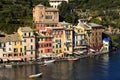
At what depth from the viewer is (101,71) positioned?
49625 mm

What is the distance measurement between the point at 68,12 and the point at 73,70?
119ft

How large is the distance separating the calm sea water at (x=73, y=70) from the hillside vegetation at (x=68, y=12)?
15.2 metres

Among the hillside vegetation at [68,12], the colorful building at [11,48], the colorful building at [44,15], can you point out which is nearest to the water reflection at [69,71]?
the colorful building at [11,48]

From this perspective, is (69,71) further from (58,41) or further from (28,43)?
(58,41)

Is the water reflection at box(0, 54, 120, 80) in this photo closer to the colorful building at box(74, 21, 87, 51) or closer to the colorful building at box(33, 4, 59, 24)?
the colorful building at box(74, 21, 87, 51)

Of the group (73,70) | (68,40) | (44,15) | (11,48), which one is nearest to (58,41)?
(68,40)

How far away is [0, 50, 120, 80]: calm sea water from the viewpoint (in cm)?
4623

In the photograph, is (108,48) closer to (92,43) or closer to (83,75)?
(92,43)

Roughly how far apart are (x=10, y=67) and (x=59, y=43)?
10.4m

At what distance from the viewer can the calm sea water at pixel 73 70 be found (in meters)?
46.2

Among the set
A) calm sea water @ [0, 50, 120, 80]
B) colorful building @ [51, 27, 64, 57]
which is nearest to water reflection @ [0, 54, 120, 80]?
calm sea water @ [0, 50, 120, 80]

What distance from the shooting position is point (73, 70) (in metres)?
49.8

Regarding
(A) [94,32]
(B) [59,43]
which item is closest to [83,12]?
(A) [94,32]

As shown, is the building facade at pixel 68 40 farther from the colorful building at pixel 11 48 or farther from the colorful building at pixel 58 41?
the colorful building at pixel 11 48
